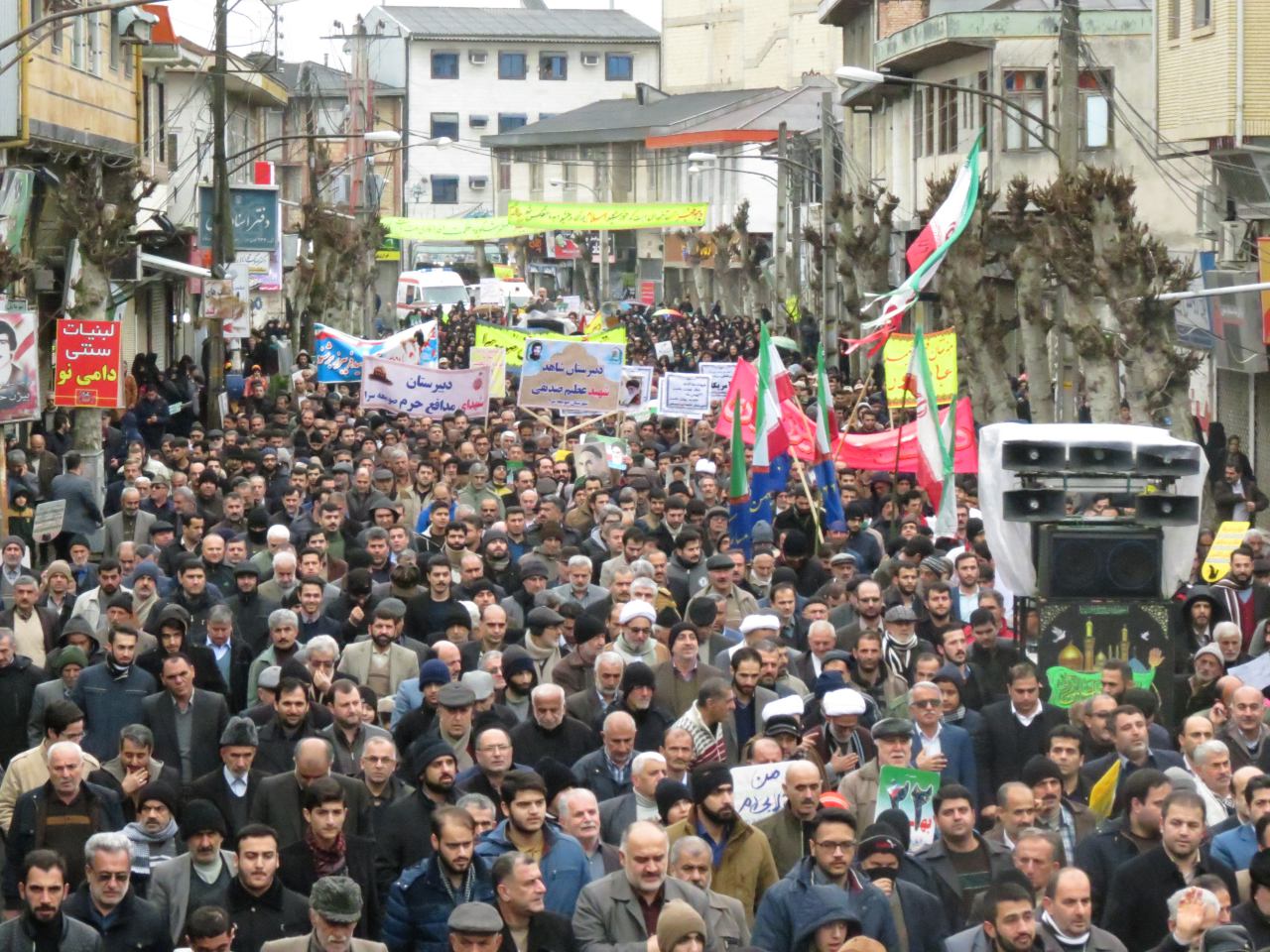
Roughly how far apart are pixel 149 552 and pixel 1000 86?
88.8 feet

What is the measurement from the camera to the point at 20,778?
1098cm

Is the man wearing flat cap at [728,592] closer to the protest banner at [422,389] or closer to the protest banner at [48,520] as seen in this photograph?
the protest banner at [48,520]

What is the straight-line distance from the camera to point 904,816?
10109 mm

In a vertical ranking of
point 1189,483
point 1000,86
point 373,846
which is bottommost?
point 373,846

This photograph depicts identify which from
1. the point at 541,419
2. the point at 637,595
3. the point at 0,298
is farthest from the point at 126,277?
the point at 637,595

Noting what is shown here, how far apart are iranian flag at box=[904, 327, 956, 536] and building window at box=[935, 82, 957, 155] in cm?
2374

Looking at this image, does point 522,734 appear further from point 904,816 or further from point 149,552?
point 149,552

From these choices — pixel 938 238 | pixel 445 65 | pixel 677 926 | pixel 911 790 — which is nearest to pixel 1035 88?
pixel 938 238

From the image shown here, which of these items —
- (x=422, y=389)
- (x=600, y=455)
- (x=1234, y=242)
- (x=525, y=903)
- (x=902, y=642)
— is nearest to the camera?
(x=525, y=903)

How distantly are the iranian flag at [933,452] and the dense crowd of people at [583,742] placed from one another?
26cm

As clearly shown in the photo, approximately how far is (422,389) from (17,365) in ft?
26.7

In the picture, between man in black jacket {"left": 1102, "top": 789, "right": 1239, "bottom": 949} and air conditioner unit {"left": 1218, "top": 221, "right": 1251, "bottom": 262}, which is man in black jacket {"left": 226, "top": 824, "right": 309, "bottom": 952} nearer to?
man in black jacket {"left": 1102, "top": 789, "right": 1239, "bottom": 949}

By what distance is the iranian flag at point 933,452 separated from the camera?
19.4m

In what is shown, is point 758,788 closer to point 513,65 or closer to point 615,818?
point 615,818
